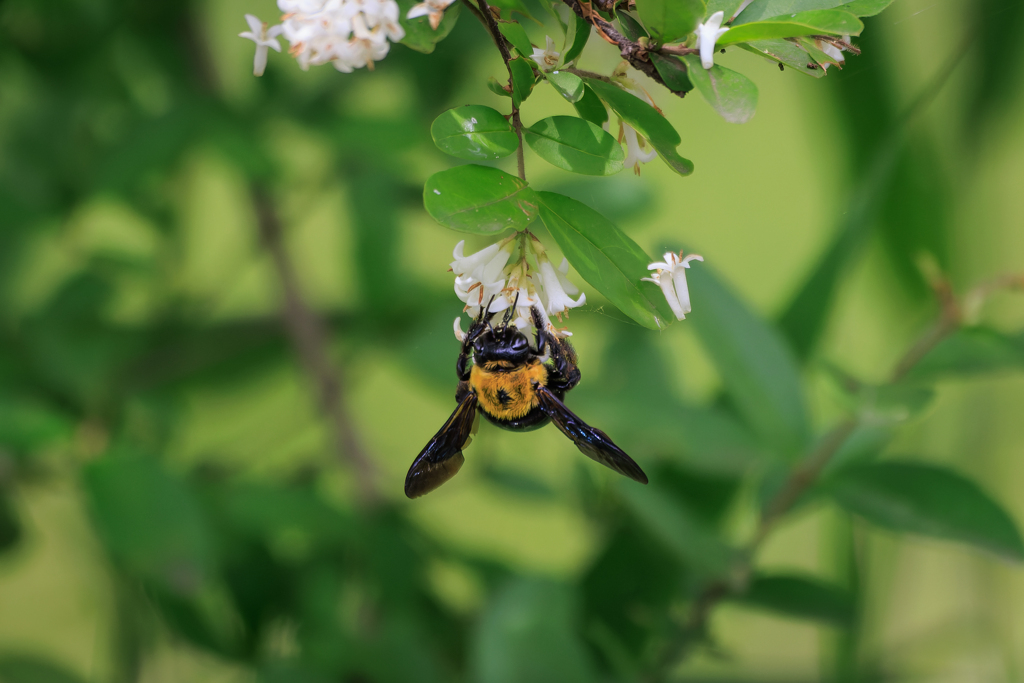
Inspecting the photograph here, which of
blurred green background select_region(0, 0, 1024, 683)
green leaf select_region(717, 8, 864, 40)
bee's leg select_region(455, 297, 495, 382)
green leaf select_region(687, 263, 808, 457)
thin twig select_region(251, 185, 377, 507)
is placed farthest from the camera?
thin twig select_region(251, 185, 377, 507)

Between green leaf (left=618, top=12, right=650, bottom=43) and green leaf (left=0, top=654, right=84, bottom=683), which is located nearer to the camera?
green leaf (left=618, top=12, right=650, bottom=43)

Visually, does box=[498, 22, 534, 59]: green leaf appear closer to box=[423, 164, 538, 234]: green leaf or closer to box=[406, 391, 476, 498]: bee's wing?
box=[423, 164, 538, 234]: green leaf

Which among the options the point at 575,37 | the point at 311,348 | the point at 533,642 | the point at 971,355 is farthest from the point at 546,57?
the point at 311,348

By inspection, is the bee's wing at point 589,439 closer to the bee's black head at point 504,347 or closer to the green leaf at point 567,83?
the bee's black head at point 504,347

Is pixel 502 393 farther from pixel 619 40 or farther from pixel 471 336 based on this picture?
pixel 619 40

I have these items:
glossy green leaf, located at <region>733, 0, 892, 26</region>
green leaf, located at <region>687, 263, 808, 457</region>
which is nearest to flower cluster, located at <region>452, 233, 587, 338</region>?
glossy green leaf, located at <region>733, 0, 892, 26</region>

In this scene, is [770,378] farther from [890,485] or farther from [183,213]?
[183,213]

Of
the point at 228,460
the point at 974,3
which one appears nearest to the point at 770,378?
the point at 974,3
